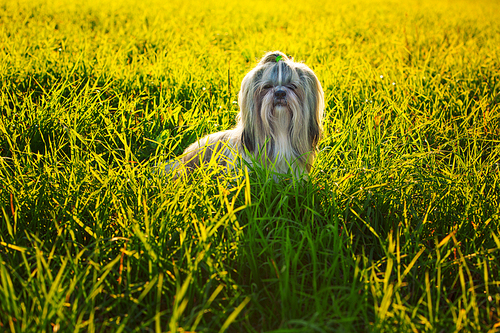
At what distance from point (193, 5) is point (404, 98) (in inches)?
337

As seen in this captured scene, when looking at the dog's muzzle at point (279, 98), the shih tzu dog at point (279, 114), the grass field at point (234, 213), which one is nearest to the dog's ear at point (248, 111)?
the shih tzu dog at point (279, 114)

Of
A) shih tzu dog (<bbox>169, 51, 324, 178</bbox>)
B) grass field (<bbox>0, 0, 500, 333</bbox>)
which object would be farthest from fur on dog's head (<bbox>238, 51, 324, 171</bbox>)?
grass field (<bbox>0, 0, 500, 333</bbox>)

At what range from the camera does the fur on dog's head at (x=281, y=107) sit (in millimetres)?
2646

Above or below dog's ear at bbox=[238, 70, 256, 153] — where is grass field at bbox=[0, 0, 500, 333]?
below

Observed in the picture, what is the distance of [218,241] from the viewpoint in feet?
6.61

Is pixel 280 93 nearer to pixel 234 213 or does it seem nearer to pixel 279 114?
pixel 279 114

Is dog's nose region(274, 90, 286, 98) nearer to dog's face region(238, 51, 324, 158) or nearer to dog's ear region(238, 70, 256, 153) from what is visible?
dog's face region(238, 51, 324, 158)

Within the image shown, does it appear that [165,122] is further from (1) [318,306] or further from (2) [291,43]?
(2) [291,43]

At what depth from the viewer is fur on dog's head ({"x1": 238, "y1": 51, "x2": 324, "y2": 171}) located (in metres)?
2.65

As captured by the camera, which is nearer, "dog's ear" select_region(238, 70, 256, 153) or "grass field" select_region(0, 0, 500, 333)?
"grass field" select_region(0, 0, 500, 333)

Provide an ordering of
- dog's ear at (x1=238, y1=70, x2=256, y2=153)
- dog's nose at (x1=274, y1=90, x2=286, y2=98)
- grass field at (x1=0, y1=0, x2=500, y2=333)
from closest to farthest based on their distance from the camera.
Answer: grass field at (x1=0, y1=0, x2=500, y2=333) → dog's nose at (x1=274, y1=90, x2=286, y2=98) → dog's ear at (x1=238, y1=70, x2=256, y2=153)

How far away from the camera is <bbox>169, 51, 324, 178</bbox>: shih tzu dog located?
2643mm

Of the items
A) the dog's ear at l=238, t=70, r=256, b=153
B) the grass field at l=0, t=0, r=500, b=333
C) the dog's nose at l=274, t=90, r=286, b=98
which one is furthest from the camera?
Answer: the dog's ear at l=238, t=70, r=256, b=153

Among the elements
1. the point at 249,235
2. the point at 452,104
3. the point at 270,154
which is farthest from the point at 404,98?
the point at 249,235
